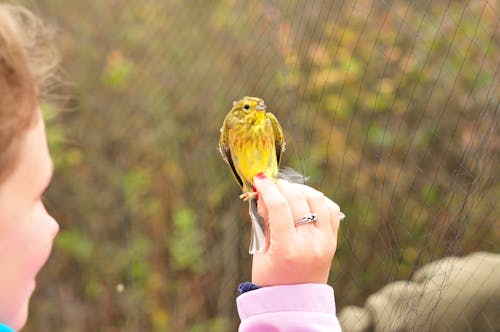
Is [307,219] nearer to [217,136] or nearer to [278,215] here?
[278,215]

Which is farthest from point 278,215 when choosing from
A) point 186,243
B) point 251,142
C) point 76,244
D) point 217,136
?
point 76,244

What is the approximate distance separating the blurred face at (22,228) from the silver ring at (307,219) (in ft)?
1.07

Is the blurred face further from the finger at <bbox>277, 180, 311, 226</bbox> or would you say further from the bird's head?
the bird's head

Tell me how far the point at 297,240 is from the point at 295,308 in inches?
3.2

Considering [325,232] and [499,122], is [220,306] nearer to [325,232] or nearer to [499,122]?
[499,122]

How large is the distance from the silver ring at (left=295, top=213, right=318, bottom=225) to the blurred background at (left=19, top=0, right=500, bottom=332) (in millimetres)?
600

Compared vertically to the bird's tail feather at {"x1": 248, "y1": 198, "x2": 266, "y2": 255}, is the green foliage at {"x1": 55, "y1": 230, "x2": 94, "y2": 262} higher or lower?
lower

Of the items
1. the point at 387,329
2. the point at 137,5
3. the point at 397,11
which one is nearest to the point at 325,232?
the point at 387,329

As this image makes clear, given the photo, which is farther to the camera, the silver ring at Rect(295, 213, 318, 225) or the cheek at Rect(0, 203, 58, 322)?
the silver ring at Rect(295, 213, 318, 225)

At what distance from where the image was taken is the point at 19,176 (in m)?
0.80

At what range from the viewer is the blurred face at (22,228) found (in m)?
0.80

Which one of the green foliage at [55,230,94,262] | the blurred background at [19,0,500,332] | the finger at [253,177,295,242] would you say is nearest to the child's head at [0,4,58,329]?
the finger at [253,177,295,242]

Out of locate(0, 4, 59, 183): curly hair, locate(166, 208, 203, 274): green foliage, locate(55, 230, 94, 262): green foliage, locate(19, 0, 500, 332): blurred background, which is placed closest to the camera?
locate(0, 4, 59, 183): curly hair

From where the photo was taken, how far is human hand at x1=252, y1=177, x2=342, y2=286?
1.03 meters
